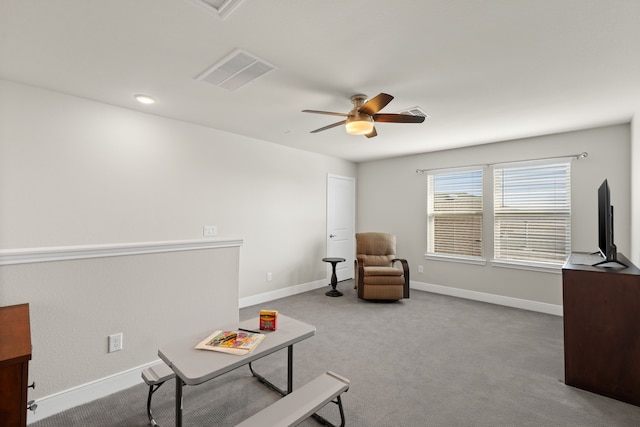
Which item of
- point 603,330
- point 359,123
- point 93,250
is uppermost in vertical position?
point 359,123

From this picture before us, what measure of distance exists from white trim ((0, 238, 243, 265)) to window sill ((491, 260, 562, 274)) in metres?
4.02

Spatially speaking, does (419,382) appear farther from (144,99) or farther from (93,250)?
(144,99)

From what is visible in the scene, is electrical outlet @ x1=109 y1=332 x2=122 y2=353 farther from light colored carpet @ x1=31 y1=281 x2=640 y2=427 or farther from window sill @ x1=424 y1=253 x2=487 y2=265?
window sill @ x1=424 y1=253 x2=487 y2=265

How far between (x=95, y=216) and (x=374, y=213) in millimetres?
4544

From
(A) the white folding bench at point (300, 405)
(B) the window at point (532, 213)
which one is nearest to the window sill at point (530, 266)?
(B) the window at point (532, 213)

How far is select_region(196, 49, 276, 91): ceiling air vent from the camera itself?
2172 mm

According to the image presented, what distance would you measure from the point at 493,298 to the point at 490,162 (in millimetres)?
2109

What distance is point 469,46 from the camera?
1.99 meters

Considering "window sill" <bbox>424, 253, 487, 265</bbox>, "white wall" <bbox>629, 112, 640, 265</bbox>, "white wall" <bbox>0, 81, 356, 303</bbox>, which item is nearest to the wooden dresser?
"white wall" <bbox>0, 81, 356, 303</bbox>

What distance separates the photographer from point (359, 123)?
2570 mm

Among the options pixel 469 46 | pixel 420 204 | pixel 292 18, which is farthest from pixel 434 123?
pixel 292 18

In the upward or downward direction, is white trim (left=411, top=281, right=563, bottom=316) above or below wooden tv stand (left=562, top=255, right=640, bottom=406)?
below

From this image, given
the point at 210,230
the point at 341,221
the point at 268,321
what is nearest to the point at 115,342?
the point at 268,321

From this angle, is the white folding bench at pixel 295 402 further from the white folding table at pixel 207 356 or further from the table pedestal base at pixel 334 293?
the table pedestal base at pixel 334 293
